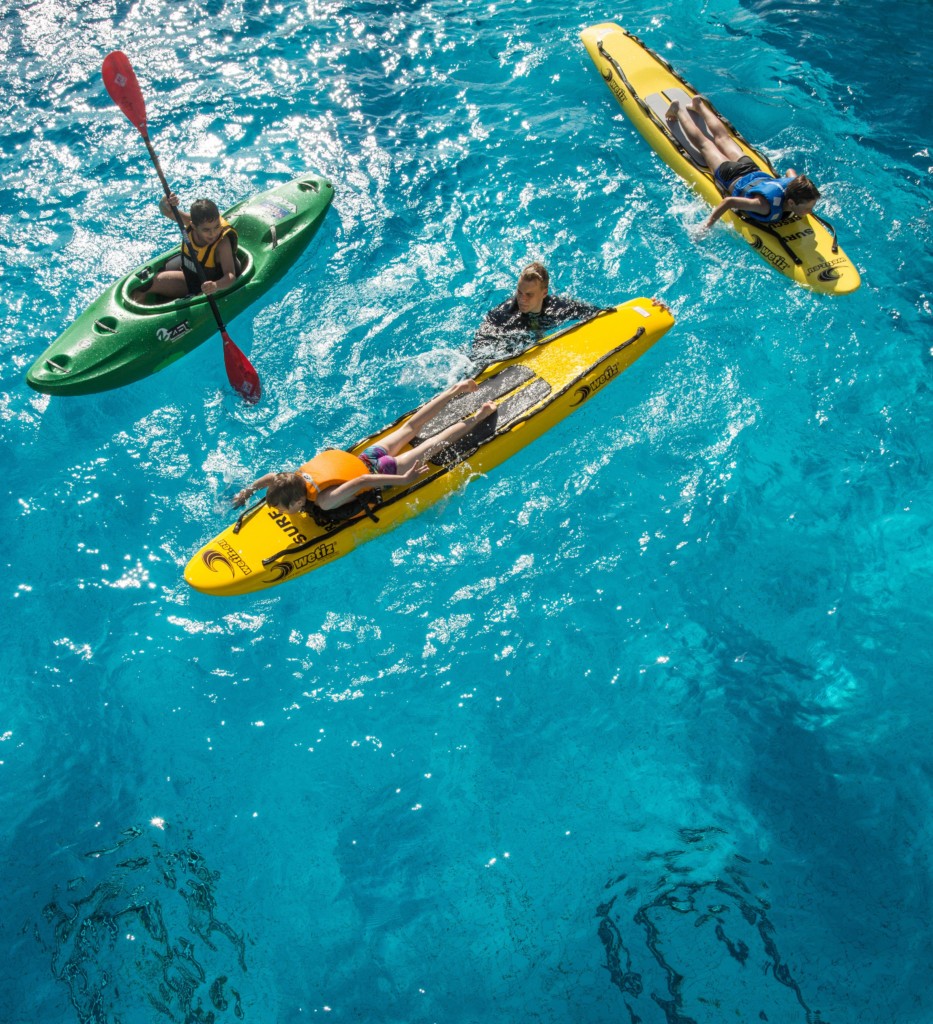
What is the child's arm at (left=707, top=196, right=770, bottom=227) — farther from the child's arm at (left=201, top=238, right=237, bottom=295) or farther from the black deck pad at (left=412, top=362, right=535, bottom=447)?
the child's arm at (left=201, top=238, right=237, bottom=295)

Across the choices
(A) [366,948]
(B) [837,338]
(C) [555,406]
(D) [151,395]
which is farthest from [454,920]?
(B) [837,338]

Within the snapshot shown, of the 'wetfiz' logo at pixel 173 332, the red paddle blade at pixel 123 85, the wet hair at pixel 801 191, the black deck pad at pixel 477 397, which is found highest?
the red paddle blade at pixel 123 85

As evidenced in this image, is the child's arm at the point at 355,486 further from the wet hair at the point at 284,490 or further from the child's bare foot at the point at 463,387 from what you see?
the child's bare foot at the point at 463,387

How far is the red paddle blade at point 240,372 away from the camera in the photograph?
7.29 metres

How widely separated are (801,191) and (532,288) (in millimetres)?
2803

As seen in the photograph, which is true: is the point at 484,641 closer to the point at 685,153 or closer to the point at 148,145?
the point at 148,145

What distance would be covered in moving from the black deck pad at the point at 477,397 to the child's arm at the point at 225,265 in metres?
2.34

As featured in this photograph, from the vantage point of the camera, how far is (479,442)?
22.4ft

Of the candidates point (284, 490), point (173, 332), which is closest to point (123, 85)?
point (173, 332)

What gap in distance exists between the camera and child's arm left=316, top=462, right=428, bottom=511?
616cm

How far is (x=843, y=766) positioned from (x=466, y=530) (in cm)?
324

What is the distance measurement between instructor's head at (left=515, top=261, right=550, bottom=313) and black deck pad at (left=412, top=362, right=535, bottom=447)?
52 centimetres

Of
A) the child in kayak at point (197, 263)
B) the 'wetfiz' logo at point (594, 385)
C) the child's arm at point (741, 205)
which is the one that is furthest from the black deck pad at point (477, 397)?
the child's arm at point (741, 205)

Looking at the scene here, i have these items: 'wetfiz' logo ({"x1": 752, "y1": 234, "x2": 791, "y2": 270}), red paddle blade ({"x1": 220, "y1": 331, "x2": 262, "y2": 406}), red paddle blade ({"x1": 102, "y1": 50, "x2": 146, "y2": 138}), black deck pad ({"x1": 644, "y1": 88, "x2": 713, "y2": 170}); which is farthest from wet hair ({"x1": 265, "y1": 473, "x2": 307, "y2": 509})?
black deck pad ({"x1": 644, "y1": 88, "x2": 713, "y2": 170})
